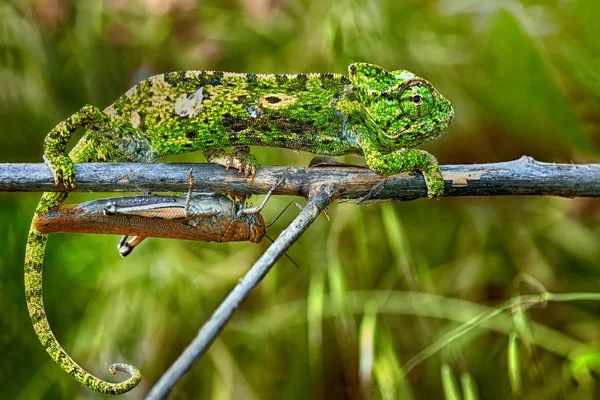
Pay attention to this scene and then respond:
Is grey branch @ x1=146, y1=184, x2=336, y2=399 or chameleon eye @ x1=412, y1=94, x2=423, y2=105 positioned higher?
chameleon eye @ x1=412, y1=94, x2=423, y2=105

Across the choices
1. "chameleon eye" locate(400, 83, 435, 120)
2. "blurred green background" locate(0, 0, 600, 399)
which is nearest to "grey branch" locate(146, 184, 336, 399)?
"chameleon eye" locate(400, 83, 435, 120)

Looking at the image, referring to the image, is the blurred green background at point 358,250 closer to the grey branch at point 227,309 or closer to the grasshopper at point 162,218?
the grasshopper at point 162,218

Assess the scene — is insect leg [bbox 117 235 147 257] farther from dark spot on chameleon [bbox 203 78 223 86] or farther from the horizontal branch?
dark spot on chameleon [bbox 203 78 223 86]

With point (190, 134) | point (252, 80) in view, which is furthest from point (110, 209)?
point (252, 80)

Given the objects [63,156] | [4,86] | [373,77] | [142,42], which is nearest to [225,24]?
[142,42]

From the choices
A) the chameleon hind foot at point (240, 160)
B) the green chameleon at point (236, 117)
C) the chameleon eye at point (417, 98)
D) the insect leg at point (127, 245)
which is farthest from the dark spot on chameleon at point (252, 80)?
the insect leg at point (127, 245)

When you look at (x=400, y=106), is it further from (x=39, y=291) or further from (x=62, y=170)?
(x=39, y=291)
